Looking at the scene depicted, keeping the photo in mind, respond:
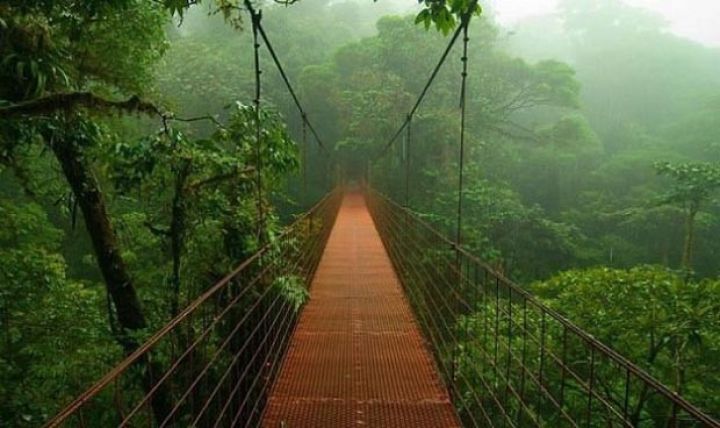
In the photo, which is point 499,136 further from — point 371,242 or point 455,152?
point 371,242

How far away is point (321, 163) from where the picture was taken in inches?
740

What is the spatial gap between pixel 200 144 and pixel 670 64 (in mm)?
24013

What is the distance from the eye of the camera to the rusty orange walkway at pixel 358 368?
1.98m

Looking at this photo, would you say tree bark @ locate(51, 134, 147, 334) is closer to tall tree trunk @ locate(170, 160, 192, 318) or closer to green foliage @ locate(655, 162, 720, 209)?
tall tree trunk @ locate(170, 160, 192, 318)

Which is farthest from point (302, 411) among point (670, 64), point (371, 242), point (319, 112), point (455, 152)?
point (670, 64)

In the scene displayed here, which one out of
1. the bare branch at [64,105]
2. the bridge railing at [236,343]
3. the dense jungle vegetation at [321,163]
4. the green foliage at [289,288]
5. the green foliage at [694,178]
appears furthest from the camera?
the green foliage at [694,178]

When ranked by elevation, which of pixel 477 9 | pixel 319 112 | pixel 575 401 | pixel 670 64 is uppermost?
pixel 670 64

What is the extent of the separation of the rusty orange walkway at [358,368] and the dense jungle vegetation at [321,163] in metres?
0.62

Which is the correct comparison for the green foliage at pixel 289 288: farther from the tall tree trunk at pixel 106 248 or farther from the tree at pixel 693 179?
the tree at pixel 693 179

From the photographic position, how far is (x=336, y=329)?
3037 millimetres

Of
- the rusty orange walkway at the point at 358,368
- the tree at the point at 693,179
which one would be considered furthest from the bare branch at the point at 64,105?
the tree at the point at 693,179

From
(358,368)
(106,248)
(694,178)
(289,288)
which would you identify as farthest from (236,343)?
(694,178)

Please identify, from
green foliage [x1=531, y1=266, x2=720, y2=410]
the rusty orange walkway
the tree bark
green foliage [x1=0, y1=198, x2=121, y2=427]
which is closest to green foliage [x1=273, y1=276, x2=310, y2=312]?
the rusty orange walkway

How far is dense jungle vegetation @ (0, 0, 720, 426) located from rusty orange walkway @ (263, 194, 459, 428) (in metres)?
0.62
